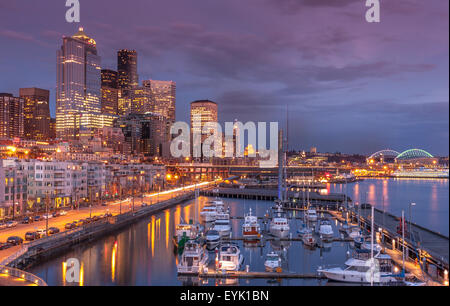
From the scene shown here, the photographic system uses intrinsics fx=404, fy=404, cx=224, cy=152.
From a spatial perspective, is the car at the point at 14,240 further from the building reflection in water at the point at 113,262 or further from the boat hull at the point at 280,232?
the boat hull at the point at 280,232

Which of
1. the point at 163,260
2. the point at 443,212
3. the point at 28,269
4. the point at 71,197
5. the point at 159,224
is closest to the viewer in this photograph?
the point at 28,269

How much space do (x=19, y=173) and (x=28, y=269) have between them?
16.0m

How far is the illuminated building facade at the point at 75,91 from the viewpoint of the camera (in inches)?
6156

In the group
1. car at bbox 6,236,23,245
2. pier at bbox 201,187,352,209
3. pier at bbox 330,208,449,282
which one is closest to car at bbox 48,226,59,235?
car at bbox 6,236,23,245

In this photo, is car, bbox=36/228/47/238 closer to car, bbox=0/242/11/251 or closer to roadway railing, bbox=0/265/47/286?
car, bbox=0/242/11/251

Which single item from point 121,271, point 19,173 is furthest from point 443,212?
point 19,173

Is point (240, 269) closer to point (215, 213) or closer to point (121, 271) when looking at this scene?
point (121, 271)

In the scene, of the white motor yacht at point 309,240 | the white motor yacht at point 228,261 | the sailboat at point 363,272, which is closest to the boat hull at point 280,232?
the white motor yacht at point 309,240

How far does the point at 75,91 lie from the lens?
158 metres
